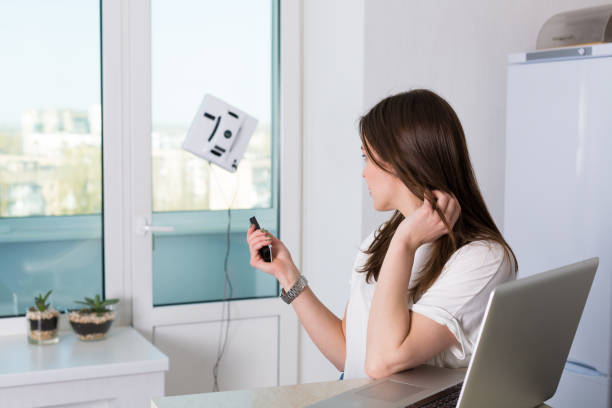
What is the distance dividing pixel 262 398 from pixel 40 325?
140cm

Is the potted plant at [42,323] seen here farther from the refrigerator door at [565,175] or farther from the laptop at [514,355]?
the refrigerator door at [565,175]

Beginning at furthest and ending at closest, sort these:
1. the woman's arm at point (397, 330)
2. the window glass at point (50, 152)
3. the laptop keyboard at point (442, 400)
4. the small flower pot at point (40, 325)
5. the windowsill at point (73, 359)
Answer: the window glass at point (50, 152), the small flower pot at point (40, 325), the windowsill at point (73, 359), the woman's arm at point (397, 330), the laptop keyboard at point (442, 400)

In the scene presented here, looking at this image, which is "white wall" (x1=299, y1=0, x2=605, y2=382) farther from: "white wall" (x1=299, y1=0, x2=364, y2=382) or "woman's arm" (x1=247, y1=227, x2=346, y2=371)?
"woman's arm" (x1=247, y1=227, x2=346, y2=371)

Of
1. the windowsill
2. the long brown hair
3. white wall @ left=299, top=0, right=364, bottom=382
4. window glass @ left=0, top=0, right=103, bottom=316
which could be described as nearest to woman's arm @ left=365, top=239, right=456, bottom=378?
the long brown hair

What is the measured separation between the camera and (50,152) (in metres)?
2.50

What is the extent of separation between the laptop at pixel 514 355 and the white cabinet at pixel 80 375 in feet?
3.70

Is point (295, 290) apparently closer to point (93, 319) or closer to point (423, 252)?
point (423, 252)

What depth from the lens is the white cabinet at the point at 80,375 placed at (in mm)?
2049

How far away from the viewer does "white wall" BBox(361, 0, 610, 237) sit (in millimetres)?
2516

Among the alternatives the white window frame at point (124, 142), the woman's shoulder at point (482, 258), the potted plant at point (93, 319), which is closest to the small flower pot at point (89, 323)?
the potted plant at point (93, 319)

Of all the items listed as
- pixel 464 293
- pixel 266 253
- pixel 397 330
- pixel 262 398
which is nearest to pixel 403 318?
pixel 397 330

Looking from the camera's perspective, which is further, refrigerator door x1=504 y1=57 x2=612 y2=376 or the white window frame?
the white window frame

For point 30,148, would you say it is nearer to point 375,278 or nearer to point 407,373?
point 375,278

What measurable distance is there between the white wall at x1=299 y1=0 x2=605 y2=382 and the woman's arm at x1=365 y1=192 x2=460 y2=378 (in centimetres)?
99
